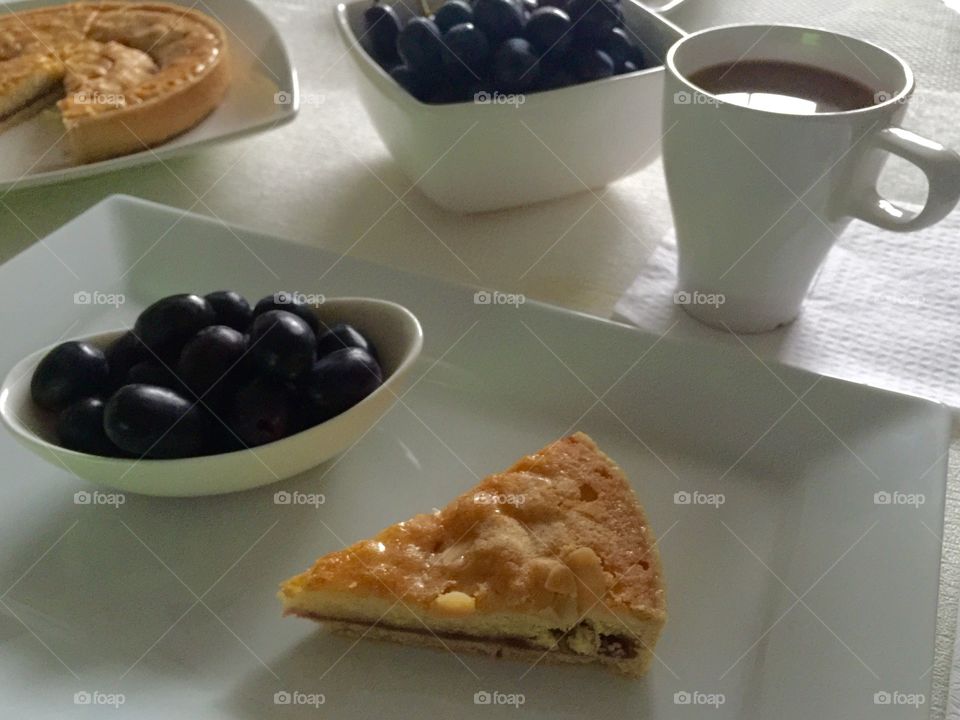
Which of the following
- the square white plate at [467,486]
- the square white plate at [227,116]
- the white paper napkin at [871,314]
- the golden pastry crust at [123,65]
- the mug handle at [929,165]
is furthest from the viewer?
the golden pastry crust at [123,65]

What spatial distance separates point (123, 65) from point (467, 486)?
3.59 ft

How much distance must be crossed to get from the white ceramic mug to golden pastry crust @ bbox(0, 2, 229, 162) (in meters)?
0.77

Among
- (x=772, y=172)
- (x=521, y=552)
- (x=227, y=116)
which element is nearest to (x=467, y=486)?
(x=521, y=552)

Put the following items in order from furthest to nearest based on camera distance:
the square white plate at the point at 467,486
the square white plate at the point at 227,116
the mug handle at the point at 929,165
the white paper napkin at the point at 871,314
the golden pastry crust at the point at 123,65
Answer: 1. the golden pastry crust at the point at 123,65
2. the square white plate at the point at 227,116
3. the white paper napkin at the point at 871,314
4. the mug handle at the point at 929,165
5. the square white plate at the point at 467,486

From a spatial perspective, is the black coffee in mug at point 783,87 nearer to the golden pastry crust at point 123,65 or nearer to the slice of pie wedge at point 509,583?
the slice of pie wedge at point 509,583

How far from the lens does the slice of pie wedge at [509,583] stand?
2.58 ft

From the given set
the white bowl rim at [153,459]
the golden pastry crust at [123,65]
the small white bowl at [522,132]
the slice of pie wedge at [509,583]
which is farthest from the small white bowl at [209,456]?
the golden pastry crust at [123,65]

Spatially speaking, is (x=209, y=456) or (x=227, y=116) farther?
(x=227, y=116)

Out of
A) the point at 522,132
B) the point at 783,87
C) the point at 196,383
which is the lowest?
the point at 196,383

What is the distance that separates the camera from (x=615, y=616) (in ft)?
2.54

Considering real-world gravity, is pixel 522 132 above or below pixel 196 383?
above

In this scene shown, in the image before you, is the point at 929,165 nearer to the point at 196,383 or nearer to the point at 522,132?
A: the point at 522,132

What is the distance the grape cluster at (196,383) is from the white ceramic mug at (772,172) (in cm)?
41

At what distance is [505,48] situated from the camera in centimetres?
114
